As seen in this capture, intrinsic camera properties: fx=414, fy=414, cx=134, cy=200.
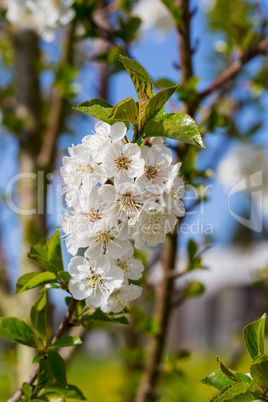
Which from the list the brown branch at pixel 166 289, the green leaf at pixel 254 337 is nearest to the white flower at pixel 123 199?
the green leaf at pixel 254 337

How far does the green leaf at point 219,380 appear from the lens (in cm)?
55

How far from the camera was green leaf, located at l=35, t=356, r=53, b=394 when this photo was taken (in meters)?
0.64

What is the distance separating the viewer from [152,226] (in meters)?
0.64

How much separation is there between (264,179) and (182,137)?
55.8 inches

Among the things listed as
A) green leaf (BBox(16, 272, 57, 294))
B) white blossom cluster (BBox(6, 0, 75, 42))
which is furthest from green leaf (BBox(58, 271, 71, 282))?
white blossom cluster (BBox(6, 0, 75, 42))

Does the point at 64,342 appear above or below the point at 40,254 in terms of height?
below

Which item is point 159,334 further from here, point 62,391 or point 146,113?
point 146,113

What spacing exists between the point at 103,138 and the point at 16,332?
1.12 ft

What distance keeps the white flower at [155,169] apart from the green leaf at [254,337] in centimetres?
22

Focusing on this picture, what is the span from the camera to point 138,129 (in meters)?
0.61

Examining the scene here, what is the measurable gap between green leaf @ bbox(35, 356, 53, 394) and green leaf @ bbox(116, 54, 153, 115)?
41cm

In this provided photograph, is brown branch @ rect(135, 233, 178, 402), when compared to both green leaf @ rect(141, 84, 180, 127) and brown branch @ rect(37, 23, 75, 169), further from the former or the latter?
brown branch @ rect(37, 23, 75, 169)

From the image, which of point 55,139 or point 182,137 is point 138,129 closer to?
point 182,137

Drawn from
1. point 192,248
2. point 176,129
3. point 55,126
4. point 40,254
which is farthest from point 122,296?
point 55,126
